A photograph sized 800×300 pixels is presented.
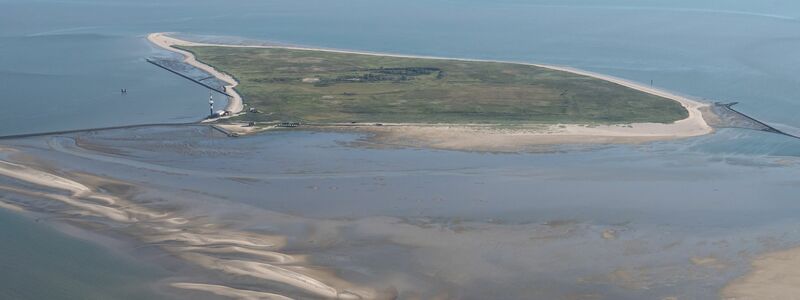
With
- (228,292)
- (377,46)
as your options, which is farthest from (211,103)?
(377,46)

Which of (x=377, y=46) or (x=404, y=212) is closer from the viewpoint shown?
(x=404, y=212)

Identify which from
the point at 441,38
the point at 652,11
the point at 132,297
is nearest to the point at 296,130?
the point at 132,297

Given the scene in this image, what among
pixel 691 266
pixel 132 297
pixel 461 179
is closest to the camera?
pixel 132 297

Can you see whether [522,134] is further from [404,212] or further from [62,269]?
[62,269]

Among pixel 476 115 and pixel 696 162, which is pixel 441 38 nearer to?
pixel 476 115

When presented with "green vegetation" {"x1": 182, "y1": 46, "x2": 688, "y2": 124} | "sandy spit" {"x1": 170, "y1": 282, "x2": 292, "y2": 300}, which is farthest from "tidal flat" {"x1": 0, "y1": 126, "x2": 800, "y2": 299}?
"green vegetation" {"x1": 182, "y1": 46, "x2": 688, "y2": 124}

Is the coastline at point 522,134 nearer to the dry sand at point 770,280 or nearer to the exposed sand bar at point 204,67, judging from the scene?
the exposed sand bar at point 204,67
